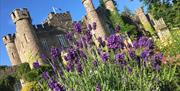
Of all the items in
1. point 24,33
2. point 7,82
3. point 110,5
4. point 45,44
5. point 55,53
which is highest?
point 110,5

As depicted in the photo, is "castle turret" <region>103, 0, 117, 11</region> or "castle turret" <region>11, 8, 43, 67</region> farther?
"castle turret" <region>103, 0, 117, 11</region>

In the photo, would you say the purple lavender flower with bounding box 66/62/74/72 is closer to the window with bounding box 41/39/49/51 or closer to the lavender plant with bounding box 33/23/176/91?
the lavender plant with bounding box 33/23/176/91

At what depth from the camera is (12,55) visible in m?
42.5

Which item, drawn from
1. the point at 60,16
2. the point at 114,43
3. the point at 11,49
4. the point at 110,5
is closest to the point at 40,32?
the point at 60,16

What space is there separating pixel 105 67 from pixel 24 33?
34.4 metres

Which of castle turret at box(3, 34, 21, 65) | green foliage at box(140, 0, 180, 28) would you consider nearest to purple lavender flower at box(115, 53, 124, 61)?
green foliage at box(140, 0, 180, 28)

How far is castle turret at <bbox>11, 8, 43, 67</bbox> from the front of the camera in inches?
1574

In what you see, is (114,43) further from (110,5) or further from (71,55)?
(110,5)

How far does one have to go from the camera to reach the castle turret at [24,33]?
3997 centimetres

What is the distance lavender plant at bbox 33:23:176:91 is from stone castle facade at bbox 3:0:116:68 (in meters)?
32.1

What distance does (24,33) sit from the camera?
1591 inches

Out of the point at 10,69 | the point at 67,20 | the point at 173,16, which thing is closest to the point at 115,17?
the point at 67,20

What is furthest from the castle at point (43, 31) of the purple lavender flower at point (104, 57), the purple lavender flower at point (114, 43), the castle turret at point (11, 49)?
the purple lavender flower at point (104, 57)

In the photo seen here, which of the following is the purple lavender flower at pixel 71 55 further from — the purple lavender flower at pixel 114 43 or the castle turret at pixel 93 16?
the castle turret at pixel 93 16
